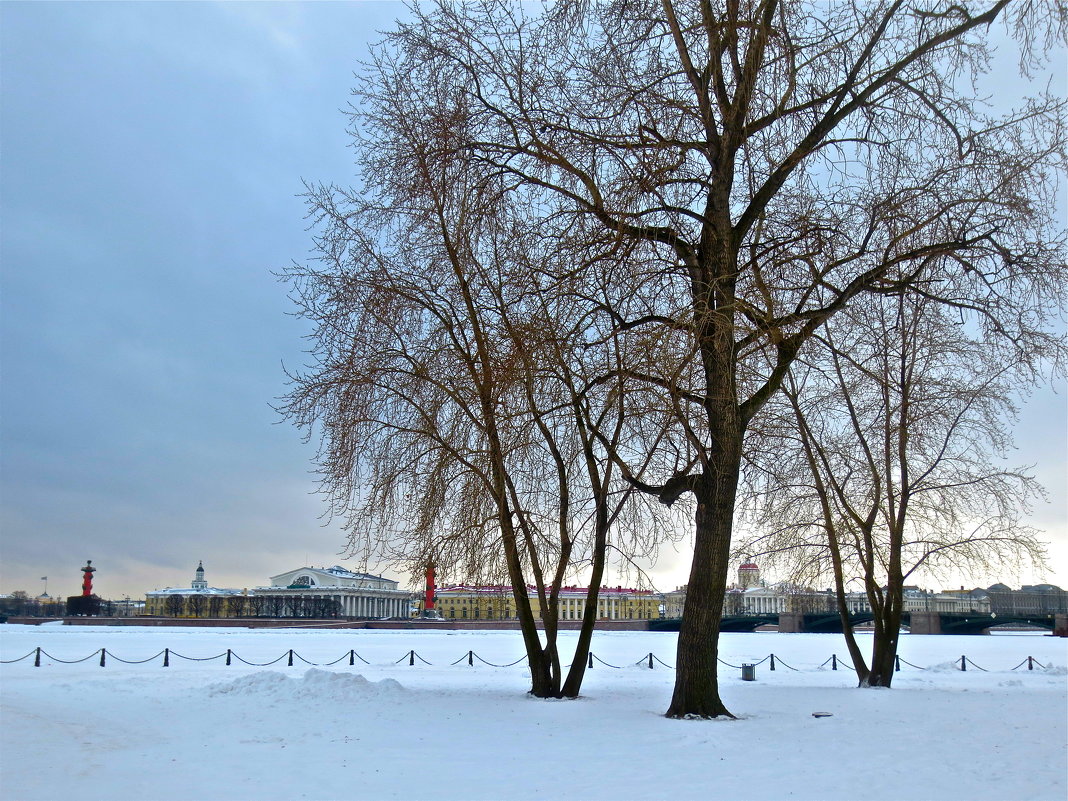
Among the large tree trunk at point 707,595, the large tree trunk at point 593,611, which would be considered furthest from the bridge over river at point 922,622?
the large tree trunk at point 707,595

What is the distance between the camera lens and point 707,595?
1414cm

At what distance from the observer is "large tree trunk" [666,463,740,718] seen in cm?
1399

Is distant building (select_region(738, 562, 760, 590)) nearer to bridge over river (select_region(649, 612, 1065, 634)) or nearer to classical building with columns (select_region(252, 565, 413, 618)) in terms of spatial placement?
bridge over river (select_region(649, 612, 1065, 634))

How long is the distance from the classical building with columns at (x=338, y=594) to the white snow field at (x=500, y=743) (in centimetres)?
10902

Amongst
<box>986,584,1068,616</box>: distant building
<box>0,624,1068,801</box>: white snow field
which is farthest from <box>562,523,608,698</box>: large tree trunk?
<box>986,584,1068,616</box>: distant building

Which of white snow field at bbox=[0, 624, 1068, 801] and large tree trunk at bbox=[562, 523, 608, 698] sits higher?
large tree trunk at bbox=[562, 523, 608, 698]

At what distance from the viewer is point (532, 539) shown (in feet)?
57.0

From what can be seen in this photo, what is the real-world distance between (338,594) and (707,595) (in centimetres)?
12839

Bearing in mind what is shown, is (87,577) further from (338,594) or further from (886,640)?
(886,640)

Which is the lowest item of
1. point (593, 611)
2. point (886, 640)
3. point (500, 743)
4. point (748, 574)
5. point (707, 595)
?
point (500, 743)

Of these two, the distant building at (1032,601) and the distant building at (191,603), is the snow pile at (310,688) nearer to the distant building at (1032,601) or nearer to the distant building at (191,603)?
the distant building at (191,603)

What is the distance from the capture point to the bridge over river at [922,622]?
82000mm

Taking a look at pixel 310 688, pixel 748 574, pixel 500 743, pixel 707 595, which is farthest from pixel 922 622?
pixel 500 743

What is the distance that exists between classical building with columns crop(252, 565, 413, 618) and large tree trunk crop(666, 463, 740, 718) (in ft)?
369
